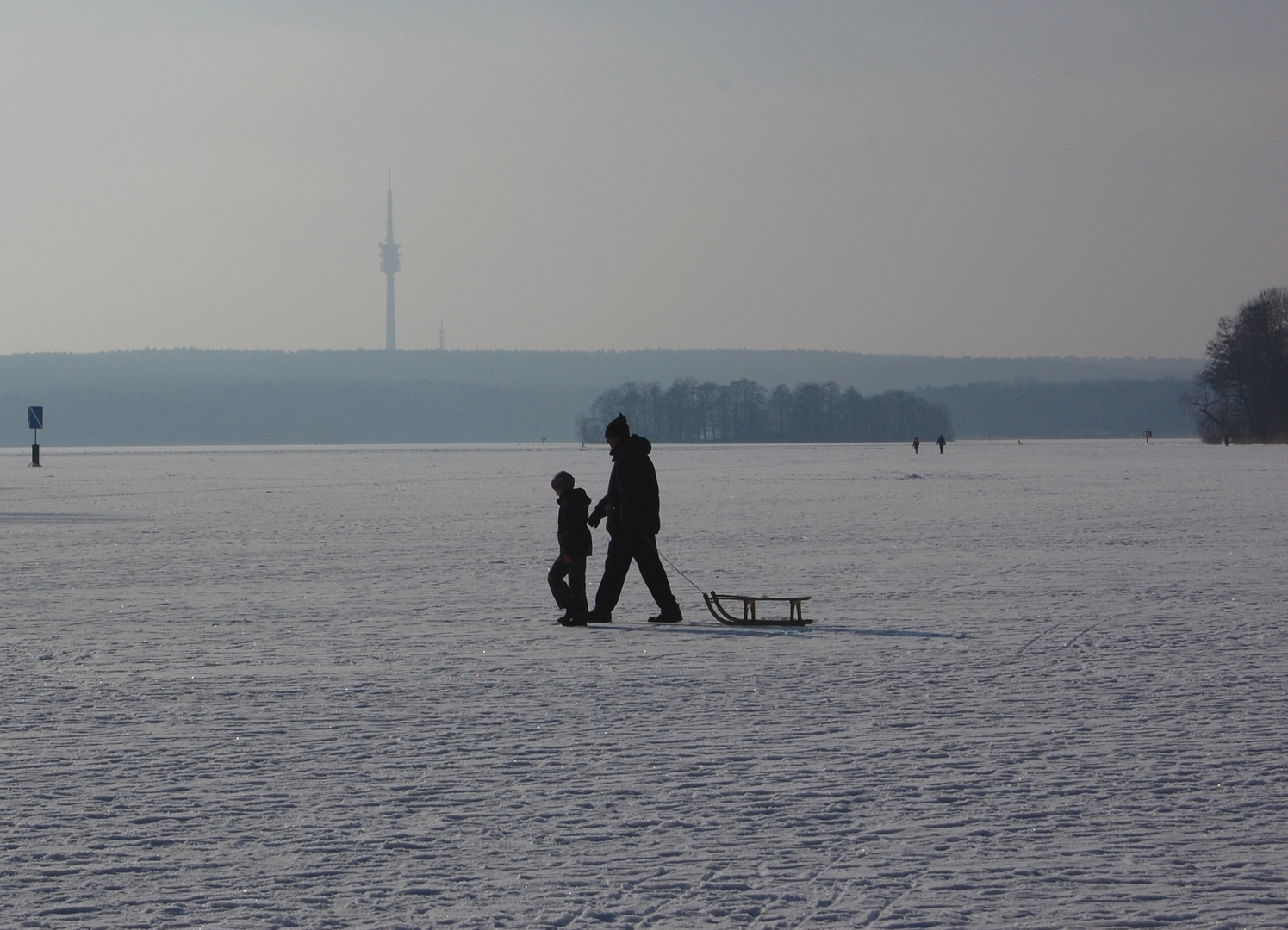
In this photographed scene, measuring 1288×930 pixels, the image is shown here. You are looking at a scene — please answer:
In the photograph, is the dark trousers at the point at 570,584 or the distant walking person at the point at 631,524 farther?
the distant walking person at the point at 631,524

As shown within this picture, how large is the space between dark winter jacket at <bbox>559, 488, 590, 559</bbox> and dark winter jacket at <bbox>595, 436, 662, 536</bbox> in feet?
0.65

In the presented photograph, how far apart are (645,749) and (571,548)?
17.1 feet

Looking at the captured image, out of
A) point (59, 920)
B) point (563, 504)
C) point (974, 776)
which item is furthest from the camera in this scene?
point (563, 504)

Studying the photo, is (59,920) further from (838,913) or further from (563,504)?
(563,504)

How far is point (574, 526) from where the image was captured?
40.3 feet

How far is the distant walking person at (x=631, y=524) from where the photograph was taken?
12312 millimetres

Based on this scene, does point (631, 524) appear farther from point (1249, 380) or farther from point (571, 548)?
point (1249, 380)

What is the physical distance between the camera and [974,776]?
6.58m

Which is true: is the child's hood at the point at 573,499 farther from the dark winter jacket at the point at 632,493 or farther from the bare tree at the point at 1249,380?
the bare tree at the point at 1249,380

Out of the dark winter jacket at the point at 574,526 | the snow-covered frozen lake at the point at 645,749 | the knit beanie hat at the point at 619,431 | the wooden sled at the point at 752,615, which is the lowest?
the snow-covered frozen lake at the point at 645,749

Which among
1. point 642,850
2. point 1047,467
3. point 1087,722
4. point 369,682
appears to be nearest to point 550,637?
point 369,682

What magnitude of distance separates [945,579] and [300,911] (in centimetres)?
1150

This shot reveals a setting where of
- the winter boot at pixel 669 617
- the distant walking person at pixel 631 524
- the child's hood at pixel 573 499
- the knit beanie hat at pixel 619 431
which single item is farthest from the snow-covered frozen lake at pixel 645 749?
the knit beanie hat at pixel 619 431

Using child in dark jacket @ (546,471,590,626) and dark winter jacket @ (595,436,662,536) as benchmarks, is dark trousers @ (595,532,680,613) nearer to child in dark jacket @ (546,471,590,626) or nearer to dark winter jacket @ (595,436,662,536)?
dark winter jacket @ (595,436,662,536)
